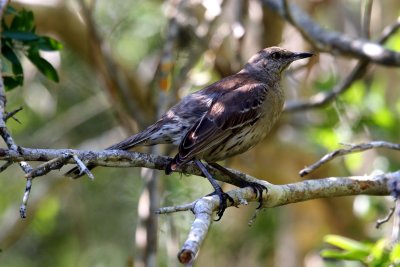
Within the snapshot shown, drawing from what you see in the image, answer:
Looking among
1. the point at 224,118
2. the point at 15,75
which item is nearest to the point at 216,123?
the point at 224,118

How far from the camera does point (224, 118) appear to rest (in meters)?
5.24

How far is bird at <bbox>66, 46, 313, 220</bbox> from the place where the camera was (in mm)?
5043

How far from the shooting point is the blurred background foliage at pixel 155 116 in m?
7.26

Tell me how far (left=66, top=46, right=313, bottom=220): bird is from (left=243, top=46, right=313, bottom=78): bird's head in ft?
1.39

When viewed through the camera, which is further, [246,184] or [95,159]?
[246,184]

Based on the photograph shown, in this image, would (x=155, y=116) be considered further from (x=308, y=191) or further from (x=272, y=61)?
(x=308, y=191)

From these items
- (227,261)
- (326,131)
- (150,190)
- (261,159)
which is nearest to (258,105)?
(150,190)

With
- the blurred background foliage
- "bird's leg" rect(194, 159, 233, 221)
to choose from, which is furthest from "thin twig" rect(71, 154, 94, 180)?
the blurred background foliage

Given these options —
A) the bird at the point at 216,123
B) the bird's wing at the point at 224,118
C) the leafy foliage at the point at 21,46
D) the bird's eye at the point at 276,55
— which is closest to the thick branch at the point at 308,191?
the bird at the point at 216,123

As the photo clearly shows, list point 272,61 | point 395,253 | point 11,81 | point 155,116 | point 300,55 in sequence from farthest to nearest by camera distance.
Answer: point 155,116 → point 272,61 → point 300,55 → point 11,81 → point 395,253

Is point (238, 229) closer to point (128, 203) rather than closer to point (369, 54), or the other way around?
point (128, 203)

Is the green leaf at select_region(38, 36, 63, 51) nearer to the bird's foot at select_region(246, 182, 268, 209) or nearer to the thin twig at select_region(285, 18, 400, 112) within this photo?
the bird's foot at select_region(246, 182, 268, 209)

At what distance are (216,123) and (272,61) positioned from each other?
1.28 metres

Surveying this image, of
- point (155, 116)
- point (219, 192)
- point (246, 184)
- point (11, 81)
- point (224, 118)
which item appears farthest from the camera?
point (155, 116)
